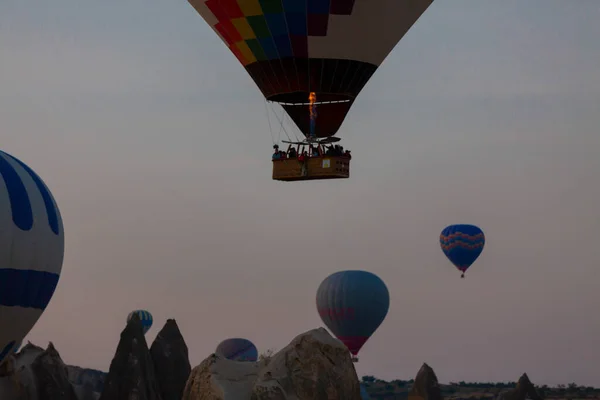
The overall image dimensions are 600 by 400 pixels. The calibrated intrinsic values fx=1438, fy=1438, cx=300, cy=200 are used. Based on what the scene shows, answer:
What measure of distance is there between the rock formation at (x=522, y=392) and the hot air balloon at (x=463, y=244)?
35433 mm

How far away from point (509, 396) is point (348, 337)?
133 feet

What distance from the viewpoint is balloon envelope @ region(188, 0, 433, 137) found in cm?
4606

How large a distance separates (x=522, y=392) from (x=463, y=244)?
1508 inches

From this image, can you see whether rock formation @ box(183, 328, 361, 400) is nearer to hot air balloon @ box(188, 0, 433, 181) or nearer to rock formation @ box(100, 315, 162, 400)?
hot air balloon @ box(188, 0, 433, 181)

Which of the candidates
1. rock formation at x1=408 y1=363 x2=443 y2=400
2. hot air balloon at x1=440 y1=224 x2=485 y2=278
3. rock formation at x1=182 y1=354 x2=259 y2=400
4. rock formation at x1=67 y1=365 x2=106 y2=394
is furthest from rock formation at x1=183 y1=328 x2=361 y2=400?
rock formation at x1=408 y1=363 x2=443 y2=400

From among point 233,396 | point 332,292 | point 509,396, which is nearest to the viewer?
point 233,396

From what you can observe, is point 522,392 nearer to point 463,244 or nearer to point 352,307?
point 463,244

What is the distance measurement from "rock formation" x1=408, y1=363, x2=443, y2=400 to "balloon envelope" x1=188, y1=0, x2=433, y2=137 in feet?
222

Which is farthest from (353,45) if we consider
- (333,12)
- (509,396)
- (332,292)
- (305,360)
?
(509,396)

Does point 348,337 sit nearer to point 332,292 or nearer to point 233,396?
point 332,292

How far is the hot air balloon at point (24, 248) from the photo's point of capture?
4047 centimetres

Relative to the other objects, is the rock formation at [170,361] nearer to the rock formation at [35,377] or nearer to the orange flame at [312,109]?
the rock formation at [35,377]

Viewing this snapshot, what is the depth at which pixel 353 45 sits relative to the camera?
4672cm

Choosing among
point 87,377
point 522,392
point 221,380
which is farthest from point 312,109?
point 522,392
